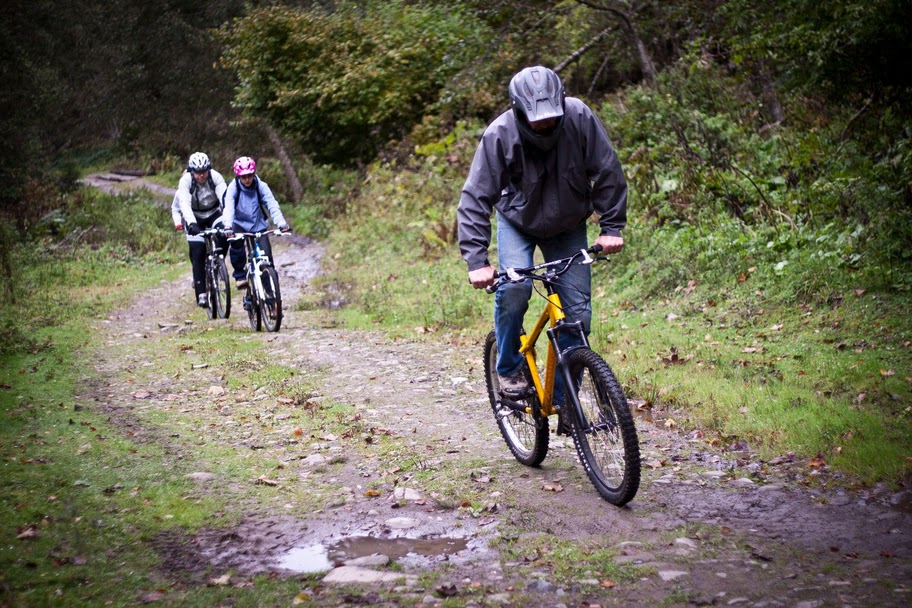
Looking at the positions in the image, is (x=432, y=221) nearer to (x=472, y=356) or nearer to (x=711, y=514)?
(x=472, y=356)

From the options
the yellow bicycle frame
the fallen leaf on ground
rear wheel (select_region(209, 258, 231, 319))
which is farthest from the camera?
rear wheel (select_region(209, 258, 231, 319))

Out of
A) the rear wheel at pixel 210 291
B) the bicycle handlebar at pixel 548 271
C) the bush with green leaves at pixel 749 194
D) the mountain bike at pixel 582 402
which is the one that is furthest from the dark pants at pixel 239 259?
the bicycle handlebar at pixel 548 271

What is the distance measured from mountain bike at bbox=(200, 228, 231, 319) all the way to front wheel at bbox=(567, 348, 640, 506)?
29.6 ft

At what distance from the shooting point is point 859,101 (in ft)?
37.7

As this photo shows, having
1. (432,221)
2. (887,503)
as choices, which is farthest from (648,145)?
(887,503)

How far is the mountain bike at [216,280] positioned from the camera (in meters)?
13.1

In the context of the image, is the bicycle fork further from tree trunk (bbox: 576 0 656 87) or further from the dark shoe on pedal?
tree trunk (bbox: 576 0 656 87)

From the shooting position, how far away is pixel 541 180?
5.05m

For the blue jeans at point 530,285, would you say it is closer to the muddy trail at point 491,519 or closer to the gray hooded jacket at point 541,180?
the gray hooded jacket at point 541,180

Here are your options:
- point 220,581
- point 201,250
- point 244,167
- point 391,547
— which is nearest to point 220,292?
point 201,250

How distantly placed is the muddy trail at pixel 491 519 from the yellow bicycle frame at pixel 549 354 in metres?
0.52

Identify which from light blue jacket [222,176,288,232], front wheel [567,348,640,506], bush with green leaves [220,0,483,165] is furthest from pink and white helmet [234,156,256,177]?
bush with green leaves [220,0,483,165]

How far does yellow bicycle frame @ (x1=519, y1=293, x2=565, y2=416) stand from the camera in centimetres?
507

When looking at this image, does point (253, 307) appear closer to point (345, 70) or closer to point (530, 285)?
point (530, 285)
